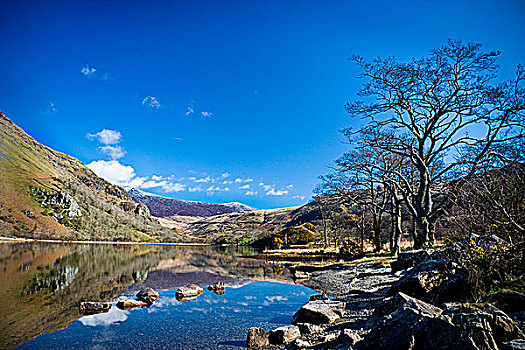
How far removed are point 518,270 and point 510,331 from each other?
3.94m

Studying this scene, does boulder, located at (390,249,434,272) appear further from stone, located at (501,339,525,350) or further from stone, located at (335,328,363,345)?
stone, located at (501,339,525,350)

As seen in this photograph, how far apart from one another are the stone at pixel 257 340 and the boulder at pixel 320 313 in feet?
6.24

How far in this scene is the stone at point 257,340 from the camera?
8.09 meters

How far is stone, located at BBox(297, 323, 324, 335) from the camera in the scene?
8.55 m

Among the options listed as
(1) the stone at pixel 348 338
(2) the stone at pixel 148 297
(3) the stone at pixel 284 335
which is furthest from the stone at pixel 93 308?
(1) the stone at pixel 348 338

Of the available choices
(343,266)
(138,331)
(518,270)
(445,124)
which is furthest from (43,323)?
(445,124)


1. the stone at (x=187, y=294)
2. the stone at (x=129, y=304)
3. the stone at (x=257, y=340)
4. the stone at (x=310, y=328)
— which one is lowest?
the stone at (x=187, y=294)

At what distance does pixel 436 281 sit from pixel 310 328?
391 cm

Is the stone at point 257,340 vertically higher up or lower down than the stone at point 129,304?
higher up

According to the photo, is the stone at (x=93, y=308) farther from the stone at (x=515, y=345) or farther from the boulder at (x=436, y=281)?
the stone at (x=515, y=345)

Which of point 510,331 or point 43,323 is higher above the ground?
point 510,331

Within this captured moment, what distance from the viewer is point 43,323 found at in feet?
34.9

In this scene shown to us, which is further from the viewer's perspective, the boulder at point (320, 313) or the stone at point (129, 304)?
the stone at point (129, 304)

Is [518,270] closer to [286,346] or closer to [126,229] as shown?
[286,346]
